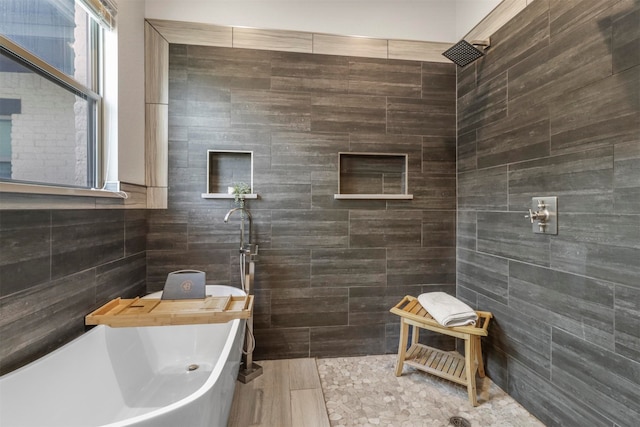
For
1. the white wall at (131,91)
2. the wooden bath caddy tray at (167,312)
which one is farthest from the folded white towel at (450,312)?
the white wall at (131,91)

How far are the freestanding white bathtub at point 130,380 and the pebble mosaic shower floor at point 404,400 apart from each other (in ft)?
2.63

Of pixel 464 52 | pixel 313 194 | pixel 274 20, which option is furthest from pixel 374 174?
pixel 274 20

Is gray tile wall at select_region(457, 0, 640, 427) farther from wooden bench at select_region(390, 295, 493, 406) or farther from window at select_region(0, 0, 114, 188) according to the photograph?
window at select_region(0, 0, 114, 188)

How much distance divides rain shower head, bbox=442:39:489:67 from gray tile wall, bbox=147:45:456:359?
0.37m

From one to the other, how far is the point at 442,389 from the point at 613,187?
154 cm

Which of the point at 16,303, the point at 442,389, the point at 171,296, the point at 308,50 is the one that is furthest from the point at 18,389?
the point at 308,50

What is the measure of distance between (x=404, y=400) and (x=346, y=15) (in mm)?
2855

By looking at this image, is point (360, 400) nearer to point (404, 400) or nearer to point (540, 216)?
point (404, 400)

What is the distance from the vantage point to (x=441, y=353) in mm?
2277

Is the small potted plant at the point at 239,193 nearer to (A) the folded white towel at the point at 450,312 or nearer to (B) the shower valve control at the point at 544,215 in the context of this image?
(A) the folded white towel at the point at 450,312

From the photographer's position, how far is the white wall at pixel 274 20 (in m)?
1.95

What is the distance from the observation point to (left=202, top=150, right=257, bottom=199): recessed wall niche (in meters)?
2.32

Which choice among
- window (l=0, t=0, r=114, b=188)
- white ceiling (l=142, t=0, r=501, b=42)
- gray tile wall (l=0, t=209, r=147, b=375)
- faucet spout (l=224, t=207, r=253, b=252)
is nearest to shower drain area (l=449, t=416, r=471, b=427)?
faucet spout (l=224, t=207, r=253, b=252)

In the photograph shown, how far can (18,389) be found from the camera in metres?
1.04
